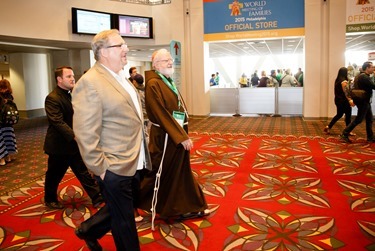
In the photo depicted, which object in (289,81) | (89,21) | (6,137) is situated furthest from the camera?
(289,81)

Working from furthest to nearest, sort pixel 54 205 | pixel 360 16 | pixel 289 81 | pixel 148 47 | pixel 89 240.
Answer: pixel 148 47 < pixel 289 81 < pixel 360 16 < pixel 54 205 < pixel 89 240

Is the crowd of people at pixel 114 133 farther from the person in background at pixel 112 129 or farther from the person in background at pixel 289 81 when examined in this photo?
the person in background at pixel 289 81

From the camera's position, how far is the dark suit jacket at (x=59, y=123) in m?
3.38

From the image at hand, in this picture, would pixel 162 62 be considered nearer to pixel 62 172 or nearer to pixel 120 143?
pixel 120 143

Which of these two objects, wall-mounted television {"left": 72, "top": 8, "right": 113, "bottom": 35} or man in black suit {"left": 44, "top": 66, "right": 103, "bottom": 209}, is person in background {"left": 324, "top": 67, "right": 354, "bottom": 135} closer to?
man in black suit {"left": 44, "top": 66, "right": 103, "bottom": 209}

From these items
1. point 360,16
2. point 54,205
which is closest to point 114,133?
point 54,205

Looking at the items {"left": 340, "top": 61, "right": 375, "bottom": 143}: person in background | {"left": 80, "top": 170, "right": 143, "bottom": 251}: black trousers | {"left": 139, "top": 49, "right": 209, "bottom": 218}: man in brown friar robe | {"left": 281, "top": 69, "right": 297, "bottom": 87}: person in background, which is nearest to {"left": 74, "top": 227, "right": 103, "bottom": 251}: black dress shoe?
{"left": 80, "top": 170, "right": 143, "bottom": 251}: black trousers

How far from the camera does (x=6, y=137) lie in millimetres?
6035

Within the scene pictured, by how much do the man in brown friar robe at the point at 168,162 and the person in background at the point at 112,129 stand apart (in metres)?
0.93

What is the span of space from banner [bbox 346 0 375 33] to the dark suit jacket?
8.19 meters

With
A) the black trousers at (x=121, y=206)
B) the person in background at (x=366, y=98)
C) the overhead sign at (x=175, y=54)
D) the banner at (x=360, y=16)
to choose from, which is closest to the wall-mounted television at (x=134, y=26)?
the overhead sign at (x=175, y=54)

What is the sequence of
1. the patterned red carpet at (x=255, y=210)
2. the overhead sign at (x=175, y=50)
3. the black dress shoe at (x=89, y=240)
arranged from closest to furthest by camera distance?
1. the black dress shoe at (x=89, y=240)
2. the patterned red carpet at (x=255, y=210)
3. the overhead sign at (x=175, y=50)

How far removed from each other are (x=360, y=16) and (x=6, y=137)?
8.72m

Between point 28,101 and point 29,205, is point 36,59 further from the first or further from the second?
point 29,205
